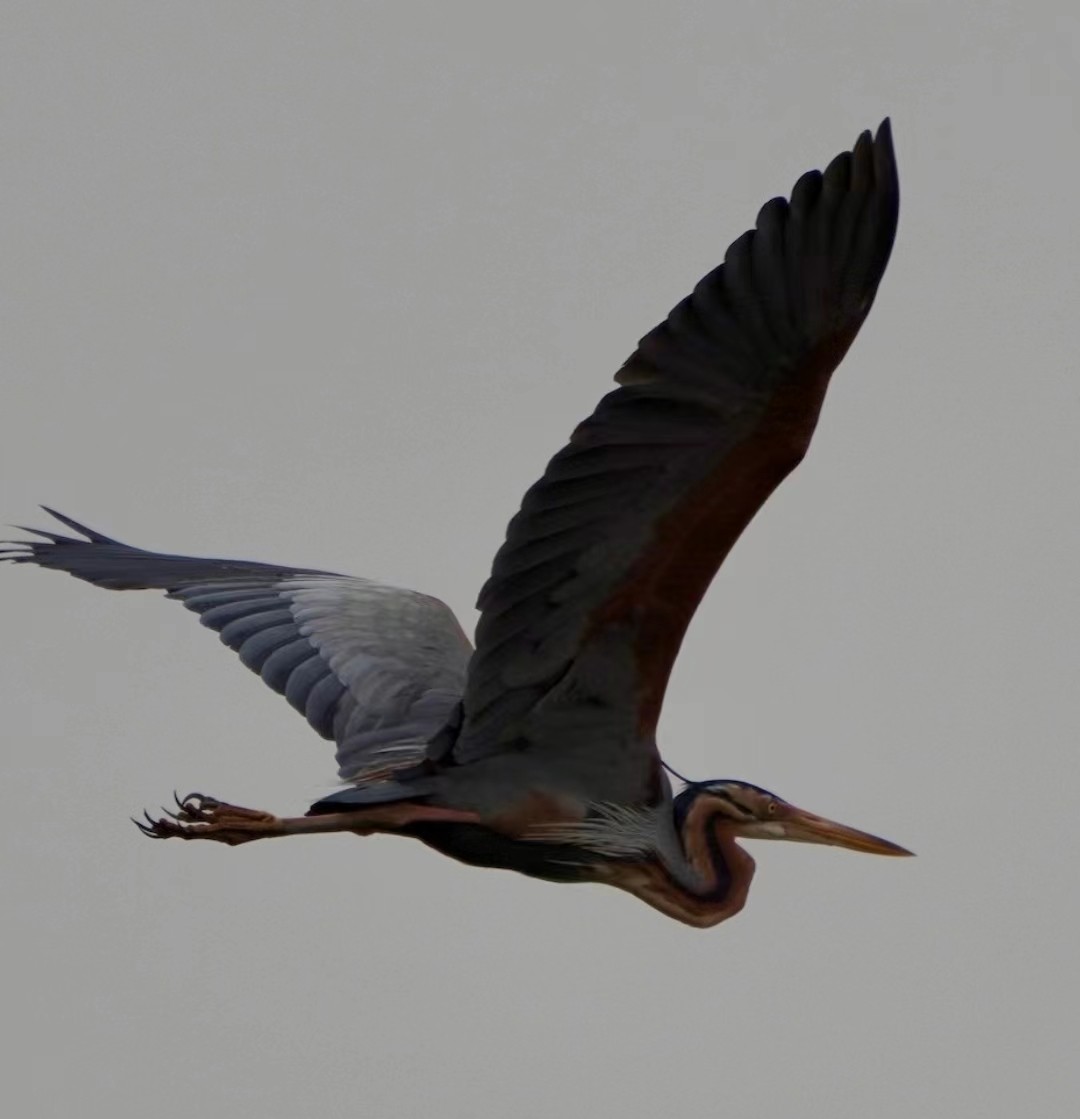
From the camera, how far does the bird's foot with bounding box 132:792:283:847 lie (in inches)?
425

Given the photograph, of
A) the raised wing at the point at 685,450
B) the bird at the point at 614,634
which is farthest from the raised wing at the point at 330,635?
the raised wing at the point at 685,450

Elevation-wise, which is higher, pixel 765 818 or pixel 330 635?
pixel 330 635

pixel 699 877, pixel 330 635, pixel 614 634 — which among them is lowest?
pixel 699 877

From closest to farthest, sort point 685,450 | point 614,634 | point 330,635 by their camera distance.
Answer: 1. point 685,450
2. point 614,634
3. point 330,635

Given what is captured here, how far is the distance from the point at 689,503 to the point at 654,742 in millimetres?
1228

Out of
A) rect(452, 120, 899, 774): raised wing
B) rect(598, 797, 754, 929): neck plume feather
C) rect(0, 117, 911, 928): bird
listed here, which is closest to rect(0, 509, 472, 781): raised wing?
rect(0, 117, 911, 928): bird

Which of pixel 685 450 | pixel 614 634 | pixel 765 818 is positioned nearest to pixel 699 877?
pixel 765 818

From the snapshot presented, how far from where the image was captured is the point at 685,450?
9570 millimetres

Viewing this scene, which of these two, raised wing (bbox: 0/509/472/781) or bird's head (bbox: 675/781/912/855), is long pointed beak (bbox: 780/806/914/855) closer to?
bird's head (bbox: 675/781/912/855)

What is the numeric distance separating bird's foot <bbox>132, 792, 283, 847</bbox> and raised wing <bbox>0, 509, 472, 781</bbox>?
2.32ft

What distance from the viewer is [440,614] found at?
1298 centimetres

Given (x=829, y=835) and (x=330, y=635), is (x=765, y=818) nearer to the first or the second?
(x=829, y=835)

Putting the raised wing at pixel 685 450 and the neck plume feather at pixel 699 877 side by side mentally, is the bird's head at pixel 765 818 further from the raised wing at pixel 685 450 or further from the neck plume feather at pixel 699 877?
the raised wing at pixel 685 450

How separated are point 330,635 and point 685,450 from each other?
11.0 ft
